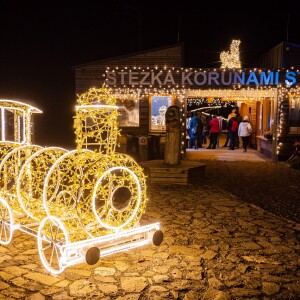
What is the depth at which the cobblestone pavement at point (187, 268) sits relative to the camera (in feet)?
15.7

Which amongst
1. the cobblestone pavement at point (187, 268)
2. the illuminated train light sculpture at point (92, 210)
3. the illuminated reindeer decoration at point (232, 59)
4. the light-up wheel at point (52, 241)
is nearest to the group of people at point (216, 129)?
the illuminated reindeer decoration at point (232, 59)

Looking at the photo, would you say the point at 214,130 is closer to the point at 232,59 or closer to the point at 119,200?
the point at 232,59

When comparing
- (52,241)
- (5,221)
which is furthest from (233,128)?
(52,241)

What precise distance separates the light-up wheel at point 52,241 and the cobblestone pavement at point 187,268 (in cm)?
13

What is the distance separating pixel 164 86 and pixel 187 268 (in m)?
11.9

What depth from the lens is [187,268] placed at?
550cm

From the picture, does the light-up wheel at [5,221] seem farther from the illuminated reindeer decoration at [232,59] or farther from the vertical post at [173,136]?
the illuminated reindeer decoration at [232,59]

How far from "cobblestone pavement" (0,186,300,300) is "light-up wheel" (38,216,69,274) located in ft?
0.44

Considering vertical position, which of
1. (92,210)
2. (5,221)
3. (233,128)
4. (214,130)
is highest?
(233,128)

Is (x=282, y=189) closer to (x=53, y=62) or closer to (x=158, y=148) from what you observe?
(x=158, y=148)

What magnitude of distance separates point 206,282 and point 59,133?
21.7 metres

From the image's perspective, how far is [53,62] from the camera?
30.4 m

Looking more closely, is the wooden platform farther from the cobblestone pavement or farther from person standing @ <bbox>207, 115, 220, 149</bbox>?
person standing @ <bbox>207, 115, 220, 149</bbox>

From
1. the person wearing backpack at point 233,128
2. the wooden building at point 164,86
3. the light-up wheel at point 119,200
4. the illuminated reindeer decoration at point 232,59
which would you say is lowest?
the light-up wheel at point 119,200
